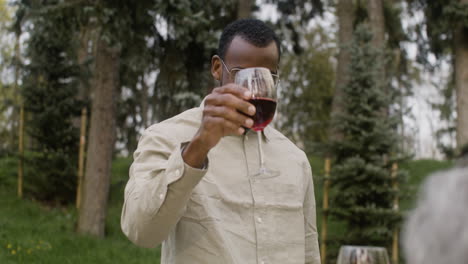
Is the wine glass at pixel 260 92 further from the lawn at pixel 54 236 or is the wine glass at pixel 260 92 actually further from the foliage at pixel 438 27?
the foliage at pixel 438 27

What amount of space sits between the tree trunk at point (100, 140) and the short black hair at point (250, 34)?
8307mm

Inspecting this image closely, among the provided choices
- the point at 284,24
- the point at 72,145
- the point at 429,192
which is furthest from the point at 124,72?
the point at 429,192

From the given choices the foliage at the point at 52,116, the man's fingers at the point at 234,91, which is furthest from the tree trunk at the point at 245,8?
the man's fingers at the point at 234,91

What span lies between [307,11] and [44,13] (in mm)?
8353

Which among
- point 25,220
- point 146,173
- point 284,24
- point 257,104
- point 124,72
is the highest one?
point 284,24

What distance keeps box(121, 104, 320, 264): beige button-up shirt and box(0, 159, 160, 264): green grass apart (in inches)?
258

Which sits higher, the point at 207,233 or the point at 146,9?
the point at 146,9

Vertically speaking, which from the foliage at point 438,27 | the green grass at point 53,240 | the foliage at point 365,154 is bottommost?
the green grass at point 53,240

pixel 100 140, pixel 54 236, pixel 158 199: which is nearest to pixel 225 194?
pixel 158 199

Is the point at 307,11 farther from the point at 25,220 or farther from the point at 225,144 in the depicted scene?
the point at 225,144

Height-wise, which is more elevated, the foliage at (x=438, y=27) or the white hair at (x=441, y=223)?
the foliage at (x=438, y=27)

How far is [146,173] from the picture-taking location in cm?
193

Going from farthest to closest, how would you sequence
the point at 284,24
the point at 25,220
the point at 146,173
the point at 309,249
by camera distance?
the point at 284,24
the point at 25,220
the point at 309,249
the point at 146,173

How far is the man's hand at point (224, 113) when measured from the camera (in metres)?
1.57
